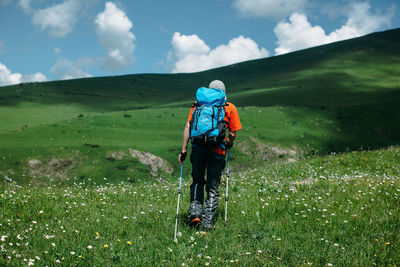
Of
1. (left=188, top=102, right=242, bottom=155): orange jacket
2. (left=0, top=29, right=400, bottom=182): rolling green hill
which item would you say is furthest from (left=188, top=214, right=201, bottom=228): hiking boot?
(left=0, top=29, right=400, bottom=182): rolling green hill

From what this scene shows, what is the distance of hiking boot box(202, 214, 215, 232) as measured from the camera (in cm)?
799

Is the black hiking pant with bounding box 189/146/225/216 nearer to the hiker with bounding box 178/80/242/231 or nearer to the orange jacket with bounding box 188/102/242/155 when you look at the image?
the hiker with bounding box 178/80/242/231

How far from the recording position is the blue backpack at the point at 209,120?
7.85 metres

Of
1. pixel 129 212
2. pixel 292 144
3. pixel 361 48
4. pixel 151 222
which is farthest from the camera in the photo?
pixel 361 48

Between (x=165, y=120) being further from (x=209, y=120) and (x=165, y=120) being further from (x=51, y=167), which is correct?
(x=209, y=120)

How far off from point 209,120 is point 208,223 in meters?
2.51

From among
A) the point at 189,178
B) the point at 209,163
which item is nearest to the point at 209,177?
the point at 209,163

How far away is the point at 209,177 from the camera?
847cm

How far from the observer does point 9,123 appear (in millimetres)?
47875

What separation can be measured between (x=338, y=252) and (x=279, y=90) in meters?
73.9

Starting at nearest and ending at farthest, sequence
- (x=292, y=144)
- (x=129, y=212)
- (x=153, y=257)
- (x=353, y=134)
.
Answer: (x=153, y=257)
(x=129, y=212)
(x=292, y=144)
(x=353, y=134)

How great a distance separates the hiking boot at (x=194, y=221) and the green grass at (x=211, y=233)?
9.1 inches

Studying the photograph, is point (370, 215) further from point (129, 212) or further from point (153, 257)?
point (129, 212)

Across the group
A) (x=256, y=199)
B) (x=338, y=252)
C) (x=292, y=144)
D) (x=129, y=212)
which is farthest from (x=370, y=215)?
(x=292, y=144)
